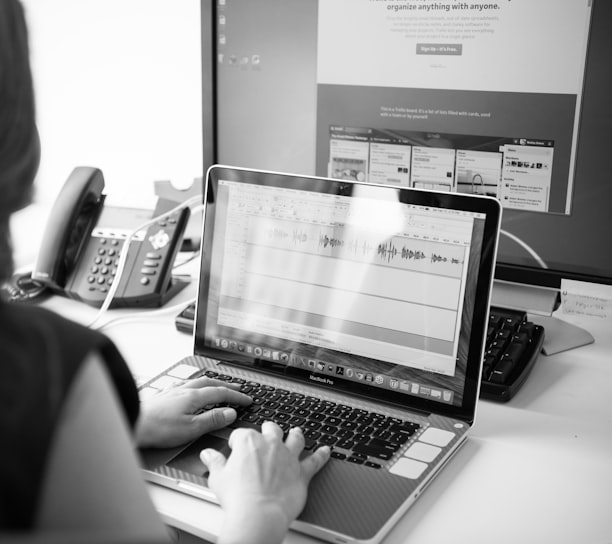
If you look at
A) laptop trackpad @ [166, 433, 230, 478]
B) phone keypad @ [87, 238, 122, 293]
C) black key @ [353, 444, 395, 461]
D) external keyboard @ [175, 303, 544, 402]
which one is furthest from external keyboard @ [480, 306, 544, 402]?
phone keypad @ [87, 238, 122, 293]

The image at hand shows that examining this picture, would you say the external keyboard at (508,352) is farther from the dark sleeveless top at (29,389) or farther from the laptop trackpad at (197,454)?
the dark sleeveless top at (29,389)

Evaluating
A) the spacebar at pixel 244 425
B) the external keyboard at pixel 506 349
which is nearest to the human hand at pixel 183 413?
the spacebar at pixel 244 425

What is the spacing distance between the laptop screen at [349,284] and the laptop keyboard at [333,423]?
0.04 meters

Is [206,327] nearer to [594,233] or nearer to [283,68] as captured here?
[283,68]

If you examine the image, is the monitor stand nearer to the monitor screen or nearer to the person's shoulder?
the monitor screen

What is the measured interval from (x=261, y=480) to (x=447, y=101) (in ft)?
2.12

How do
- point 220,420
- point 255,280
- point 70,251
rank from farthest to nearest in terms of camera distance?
point 70,251, point 255,280, point 220,420

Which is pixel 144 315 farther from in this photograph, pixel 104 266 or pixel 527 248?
pixel 527 248

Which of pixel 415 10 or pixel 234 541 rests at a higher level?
pixel 415 10

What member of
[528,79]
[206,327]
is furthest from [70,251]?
[528,79]

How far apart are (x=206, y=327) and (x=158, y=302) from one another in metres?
0.26

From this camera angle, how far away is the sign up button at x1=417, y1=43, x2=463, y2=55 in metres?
1.14

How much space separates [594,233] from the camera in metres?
1.12

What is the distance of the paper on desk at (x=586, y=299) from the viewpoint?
1146 millimetres
